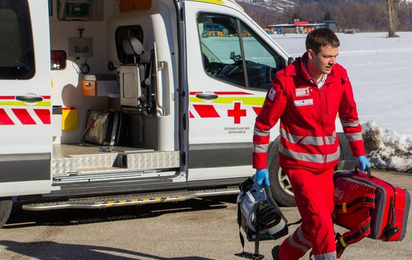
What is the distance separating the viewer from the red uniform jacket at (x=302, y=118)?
5059 millimetres

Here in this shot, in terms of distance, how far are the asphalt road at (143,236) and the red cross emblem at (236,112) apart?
892 mm

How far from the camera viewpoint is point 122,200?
705 cm

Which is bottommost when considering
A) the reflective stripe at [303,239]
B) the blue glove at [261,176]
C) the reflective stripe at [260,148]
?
the reflective stripe at [303,239]

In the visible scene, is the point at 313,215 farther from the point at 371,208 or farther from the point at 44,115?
the point at 44,115

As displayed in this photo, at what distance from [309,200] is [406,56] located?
1008 inches

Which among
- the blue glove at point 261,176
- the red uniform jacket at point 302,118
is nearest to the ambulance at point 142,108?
the blue glove at point 261,176

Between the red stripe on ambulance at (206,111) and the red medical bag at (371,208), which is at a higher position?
the red stripe on ambulance at (206,111)

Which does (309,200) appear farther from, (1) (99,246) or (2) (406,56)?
(2) (406,56)

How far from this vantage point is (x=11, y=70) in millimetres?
6641

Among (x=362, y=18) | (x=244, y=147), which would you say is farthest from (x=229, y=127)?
(x=362, y=18)

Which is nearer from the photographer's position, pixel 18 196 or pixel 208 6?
pixel 18 196

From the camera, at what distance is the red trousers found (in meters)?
4.90

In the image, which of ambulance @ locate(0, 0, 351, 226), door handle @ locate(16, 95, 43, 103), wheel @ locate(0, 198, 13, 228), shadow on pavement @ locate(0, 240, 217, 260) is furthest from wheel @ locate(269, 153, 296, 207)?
wheel @ locate(0, 198, 13, 228)

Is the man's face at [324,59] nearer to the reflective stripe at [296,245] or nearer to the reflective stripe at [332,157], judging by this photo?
the reflective stripe at [332,157]
